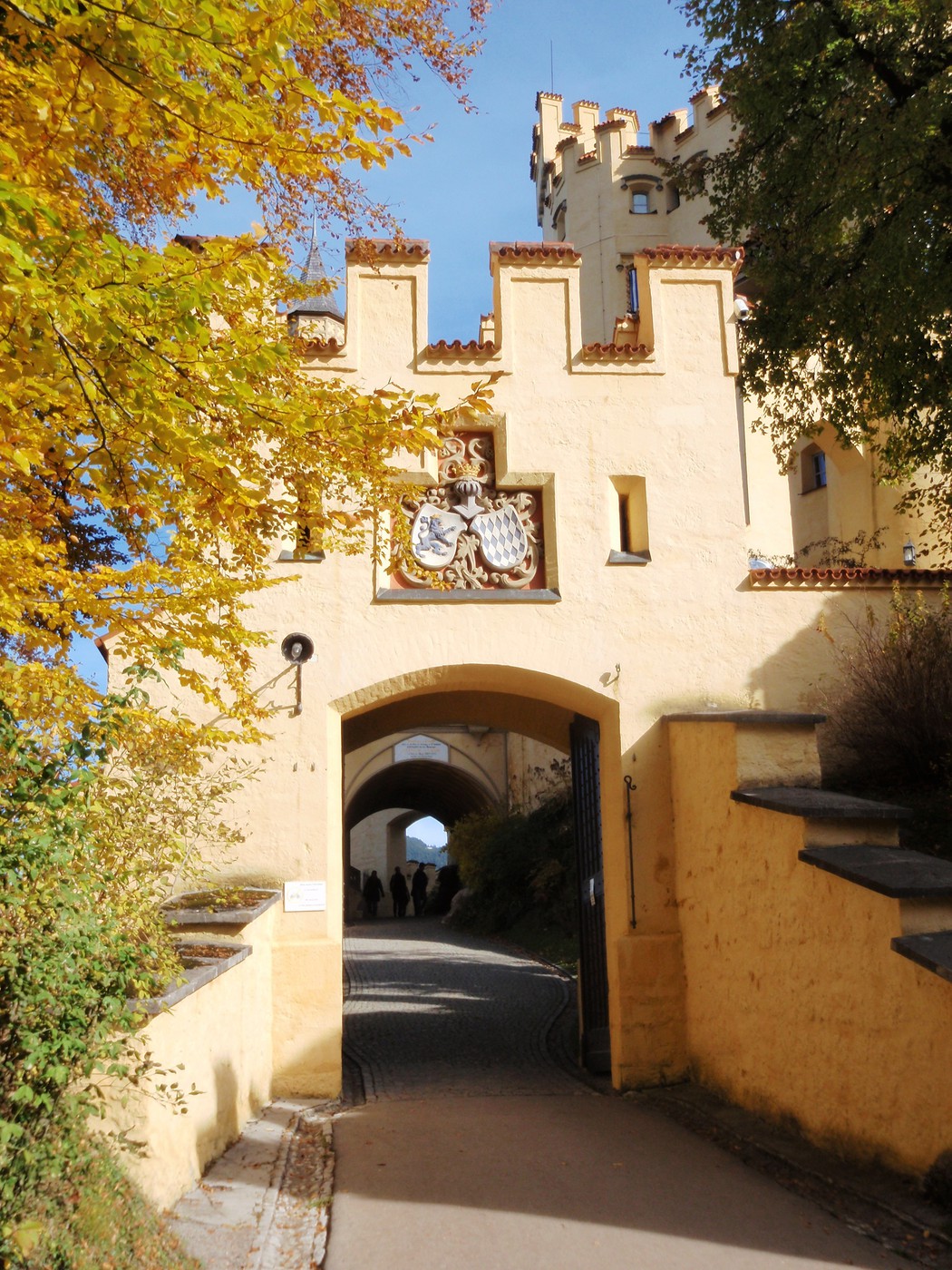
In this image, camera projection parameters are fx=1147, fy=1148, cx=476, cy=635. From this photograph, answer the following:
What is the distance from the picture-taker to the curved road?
5.27 m

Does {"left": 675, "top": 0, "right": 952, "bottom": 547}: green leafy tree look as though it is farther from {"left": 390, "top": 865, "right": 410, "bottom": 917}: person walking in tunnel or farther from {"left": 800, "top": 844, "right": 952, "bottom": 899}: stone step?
{"left": 390, "top": 865, "right": 410, "bottom": 917}: person walking in tunnel

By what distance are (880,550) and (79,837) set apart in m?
15.0

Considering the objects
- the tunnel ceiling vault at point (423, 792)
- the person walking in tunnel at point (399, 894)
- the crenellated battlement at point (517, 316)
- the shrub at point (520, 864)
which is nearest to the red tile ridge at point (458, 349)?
the crenellated battlement at point (517, 316)

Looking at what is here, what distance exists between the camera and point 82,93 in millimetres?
4133

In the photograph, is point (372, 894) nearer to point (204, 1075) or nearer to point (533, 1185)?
point (533, 1185)

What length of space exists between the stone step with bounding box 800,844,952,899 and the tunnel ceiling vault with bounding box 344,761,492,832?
20.7 meters

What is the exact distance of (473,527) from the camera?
9805 mm

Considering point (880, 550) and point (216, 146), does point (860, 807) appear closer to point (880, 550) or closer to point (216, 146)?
point (216, 146)

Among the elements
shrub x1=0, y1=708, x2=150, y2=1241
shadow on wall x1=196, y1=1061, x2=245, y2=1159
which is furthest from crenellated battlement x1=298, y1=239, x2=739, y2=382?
shrub x1=0, y1=708, x2=150, y2=1241

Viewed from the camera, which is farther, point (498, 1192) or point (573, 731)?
point (573, 731)

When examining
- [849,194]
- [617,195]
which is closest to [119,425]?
[849,194]

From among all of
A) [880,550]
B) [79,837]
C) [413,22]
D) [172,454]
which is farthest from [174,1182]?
[880,550]

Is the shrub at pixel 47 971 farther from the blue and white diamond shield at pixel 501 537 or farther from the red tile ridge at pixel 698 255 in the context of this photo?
the red tile ridge at pixel 698 255

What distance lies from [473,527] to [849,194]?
4273 millimetres
